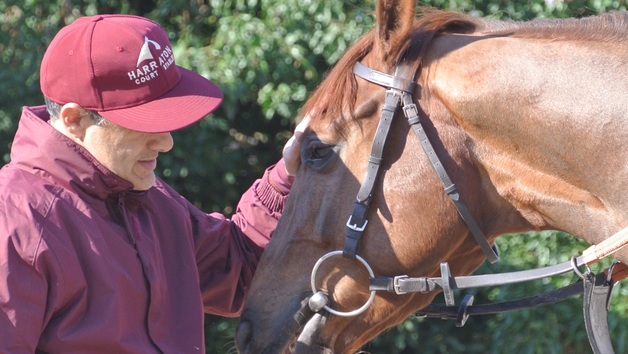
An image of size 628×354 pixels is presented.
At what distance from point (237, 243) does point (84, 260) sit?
797 mm

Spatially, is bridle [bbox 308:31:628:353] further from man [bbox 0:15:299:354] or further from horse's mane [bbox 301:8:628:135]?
man [bbox 0:15:299:354]

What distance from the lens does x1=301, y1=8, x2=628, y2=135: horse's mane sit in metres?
2.37

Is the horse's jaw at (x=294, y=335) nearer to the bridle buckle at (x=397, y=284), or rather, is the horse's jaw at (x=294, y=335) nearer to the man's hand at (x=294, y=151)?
the bridle buckle at (x=397, y=284)

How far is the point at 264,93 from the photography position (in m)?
4.63

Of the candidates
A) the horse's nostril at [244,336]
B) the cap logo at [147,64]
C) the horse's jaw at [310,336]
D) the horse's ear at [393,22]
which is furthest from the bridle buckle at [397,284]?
the cap logo at [147,64]

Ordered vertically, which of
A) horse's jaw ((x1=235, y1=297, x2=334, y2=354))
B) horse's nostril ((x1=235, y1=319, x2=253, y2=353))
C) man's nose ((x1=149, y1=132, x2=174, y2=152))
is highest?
man's nose ((x1=149, y1=132, x2=174, y2=152))

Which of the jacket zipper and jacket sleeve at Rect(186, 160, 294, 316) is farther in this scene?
jacket sleeve at Rect(186, 160, 294, 316)

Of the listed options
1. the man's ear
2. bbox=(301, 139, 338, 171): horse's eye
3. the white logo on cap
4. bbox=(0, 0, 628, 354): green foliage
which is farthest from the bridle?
bbox=(0, 0, 628, 354): green foliage

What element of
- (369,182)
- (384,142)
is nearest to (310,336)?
(369,182)

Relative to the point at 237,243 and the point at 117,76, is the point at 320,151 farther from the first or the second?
the point at 117,76

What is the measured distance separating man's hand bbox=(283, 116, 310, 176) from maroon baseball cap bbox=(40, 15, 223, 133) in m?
0.43

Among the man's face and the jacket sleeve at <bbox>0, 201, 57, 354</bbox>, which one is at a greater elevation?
the man's face

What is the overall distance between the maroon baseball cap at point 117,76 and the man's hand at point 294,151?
429 millimetres

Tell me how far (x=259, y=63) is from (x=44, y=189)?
2.52m
